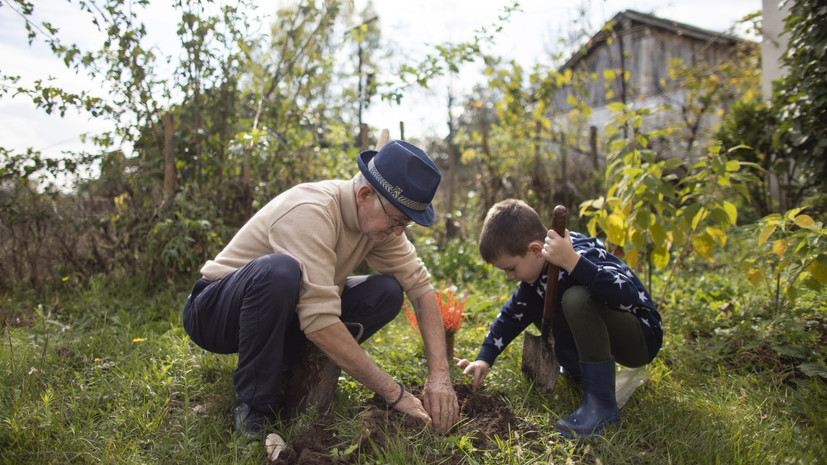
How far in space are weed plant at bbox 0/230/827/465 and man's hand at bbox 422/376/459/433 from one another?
0.08 metres

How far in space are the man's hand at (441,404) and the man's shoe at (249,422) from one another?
25.8 inches

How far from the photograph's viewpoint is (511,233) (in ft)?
7.09

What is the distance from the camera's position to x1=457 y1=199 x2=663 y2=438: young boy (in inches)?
76.6

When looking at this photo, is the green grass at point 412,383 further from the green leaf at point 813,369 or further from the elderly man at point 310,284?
the elderly man at point 310,284

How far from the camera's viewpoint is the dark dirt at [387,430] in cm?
166

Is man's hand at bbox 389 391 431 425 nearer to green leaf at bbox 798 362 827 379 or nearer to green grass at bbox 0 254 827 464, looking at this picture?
green grass at bbox 0 254 827 464

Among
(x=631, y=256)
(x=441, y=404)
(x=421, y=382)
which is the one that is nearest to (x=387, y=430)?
(x=441, y=404)

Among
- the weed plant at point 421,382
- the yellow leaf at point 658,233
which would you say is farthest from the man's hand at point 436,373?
the yellow leaf at point 658,233

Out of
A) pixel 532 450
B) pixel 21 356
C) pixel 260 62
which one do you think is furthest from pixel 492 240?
pixel 260 62

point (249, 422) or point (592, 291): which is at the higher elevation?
point (592, 291)

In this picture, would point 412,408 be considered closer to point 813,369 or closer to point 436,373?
point 436,373

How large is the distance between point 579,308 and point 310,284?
42.9 inches

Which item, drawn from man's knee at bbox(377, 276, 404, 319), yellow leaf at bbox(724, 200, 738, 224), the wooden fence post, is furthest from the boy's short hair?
the wooden fence post

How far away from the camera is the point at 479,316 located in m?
3.47
